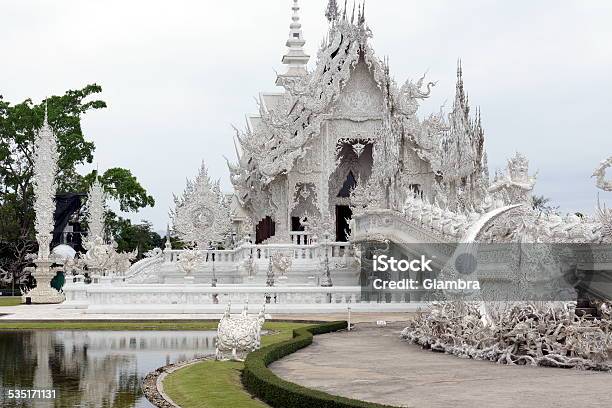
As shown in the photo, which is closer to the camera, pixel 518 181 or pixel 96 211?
pixel 518 181

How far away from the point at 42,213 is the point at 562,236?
20273 millimetres

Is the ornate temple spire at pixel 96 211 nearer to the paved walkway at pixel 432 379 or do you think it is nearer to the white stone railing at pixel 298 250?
the white stone railing at pixel 298 250

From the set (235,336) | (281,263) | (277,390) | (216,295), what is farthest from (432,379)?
(281,263)

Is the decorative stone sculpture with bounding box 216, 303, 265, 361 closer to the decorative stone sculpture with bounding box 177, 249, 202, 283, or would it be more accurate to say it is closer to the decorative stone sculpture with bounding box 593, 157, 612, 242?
the decorative stone sculpture with bounding box 593, 157, 612, 242

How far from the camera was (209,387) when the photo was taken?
1017cm

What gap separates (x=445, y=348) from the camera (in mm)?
13336

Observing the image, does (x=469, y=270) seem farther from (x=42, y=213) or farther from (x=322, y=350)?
(x=42, y=213)

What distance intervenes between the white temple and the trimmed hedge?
963cm

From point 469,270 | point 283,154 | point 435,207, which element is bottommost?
point 469,270

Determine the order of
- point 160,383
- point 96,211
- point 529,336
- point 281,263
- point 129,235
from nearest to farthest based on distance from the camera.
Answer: point 160,383 < point 529,336 < point 281,263 < point 96,211 < point 129,235

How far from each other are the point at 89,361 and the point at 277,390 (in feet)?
16.0

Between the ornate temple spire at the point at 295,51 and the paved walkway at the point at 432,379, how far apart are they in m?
26.8

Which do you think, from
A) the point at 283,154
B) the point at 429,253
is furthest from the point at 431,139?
the point at 429,253

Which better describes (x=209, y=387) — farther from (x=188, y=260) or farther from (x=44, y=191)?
(x=44, y=191)
